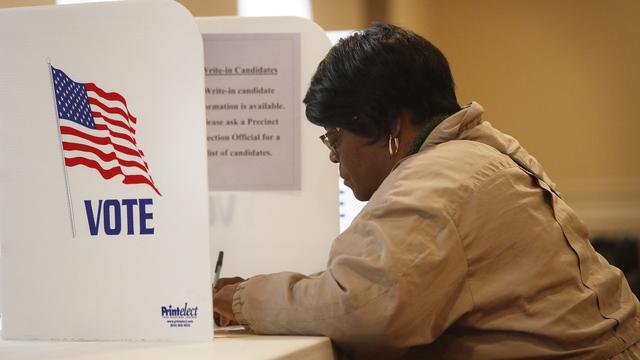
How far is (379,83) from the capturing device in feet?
4.97

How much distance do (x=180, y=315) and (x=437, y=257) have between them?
376 mm

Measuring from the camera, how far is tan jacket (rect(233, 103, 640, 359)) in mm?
1192

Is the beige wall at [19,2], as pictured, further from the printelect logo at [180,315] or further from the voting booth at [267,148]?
the printelect logo at [180,315]

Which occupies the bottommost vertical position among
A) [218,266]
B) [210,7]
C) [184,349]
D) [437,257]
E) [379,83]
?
[218,266]

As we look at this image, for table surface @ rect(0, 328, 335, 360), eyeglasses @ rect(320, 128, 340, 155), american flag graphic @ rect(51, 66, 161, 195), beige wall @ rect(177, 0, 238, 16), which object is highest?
beige wall @ rect(177, 0, 238, 16)

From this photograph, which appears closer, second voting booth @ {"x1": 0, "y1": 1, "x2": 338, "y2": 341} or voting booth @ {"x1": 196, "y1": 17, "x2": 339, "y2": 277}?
second voting booth @ {"x1": 0, "y1": 1, "x2": 338, "y2": 341}

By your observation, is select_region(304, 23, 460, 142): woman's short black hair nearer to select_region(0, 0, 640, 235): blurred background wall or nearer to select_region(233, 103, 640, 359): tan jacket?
select_region(233, 103, 640, 359): tan jacket

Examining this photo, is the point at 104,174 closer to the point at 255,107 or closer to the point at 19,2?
the point at 255,107

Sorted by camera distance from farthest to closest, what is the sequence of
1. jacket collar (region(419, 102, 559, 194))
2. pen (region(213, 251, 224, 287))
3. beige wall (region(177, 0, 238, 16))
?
→ beige wall (region(177, 0, 238, 16)), pen (region(213, 251, 224, 287)), jacket collar (region(419, 102, 559, 194))

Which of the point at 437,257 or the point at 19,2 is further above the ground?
the point at 19,2

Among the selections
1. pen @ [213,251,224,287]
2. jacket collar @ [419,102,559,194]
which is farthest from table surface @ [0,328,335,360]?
pen @ [213,251,224,287]

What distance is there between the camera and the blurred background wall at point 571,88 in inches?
174

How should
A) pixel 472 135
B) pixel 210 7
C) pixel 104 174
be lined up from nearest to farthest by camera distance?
pixel 104 174, pixel 472 135, pixel 210 7

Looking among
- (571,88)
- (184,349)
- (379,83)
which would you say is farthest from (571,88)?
(184,349)
